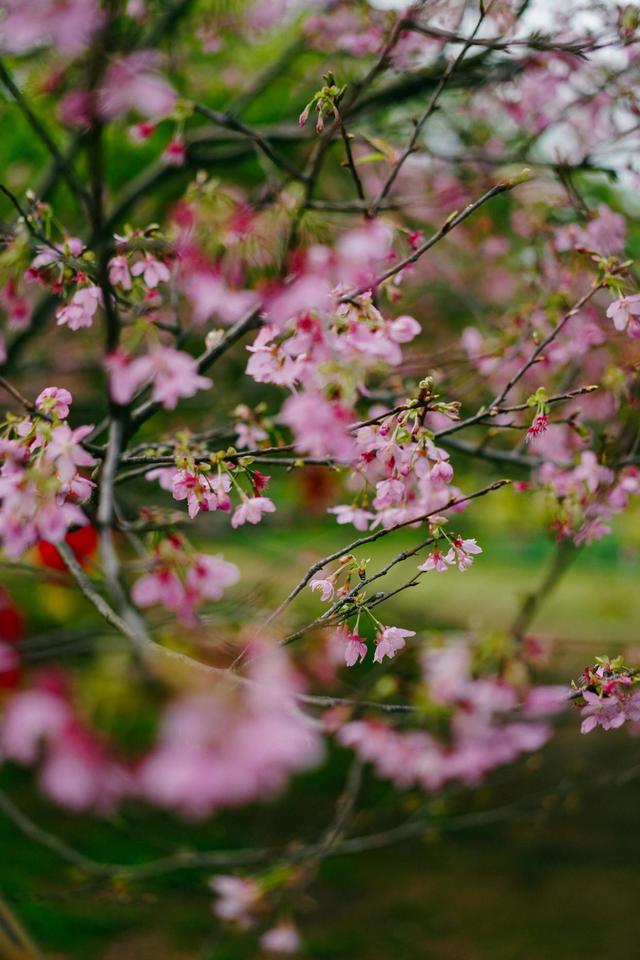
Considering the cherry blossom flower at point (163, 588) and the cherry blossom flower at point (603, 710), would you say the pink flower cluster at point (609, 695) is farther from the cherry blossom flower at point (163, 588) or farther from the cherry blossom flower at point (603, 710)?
the cherry blossom flower at point (163, 588)

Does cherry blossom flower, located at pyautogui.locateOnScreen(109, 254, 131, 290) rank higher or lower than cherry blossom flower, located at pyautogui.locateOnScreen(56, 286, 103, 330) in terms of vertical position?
higher

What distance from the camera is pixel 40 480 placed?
1.56 m

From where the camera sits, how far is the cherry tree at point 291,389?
4.83 feet

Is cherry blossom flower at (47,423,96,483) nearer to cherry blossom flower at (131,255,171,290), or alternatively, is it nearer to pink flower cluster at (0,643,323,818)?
pink flower cluster at (0,643,323,818)

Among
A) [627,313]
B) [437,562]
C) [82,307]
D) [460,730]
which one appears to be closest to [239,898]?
[460,730]

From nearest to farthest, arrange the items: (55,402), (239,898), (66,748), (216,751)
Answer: (216,751) < (66,748) < (55,402) < (239,898)

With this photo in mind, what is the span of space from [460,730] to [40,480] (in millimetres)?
1465

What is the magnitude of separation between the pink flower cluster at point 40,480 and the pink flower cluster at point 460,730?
0.97 metres

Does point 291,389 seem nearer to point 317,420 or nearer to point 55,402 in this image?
point 317,420

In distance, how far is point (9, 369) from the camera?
3.64 metres

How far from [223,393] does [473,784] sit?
8.32 feet

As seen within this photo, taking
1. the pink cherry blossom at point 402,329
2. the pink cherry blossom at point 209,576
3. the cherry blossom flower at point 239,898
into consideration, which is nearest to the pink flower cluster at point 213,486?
the pink cherry blossom at point 209,576

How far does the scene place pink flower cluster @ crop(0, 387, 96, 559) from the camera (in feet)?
5.16

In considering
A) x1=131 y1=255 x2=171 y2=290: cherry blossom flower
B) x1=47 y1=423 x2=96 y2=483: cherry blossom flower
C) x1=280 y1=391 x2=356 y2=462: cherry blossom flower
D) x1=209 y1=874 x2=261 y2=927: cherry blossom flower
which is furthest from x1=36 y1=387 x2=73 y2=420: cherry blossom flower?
x1=209 y1=874 x2=261 y2=927: cherry blossom flower
